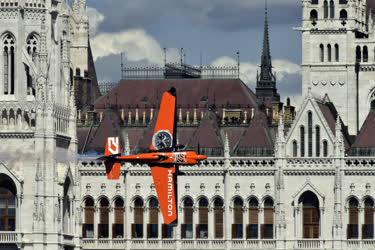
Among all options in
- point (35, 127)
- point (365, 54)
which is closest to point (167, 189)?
point (35, 127)

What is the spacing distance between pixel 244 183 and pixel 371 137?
33.7 feet

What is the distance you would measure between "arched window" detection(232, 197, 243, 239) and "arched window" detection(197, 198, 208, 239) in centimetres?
226

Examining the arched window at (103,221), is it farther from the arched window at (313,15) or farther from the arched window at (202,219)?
the arched window at (313,15)

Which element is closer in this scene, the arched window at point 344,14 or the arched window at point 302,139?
the arched window at point 302,139

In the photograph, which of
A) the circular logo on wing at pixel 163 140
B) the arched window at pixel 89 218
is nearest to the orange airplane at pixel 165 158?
the circular logo on wing at pixel 163 140

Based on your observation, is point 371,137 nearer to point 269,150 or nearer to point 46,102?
point 269,150

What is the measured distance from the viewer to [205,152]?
19038cm

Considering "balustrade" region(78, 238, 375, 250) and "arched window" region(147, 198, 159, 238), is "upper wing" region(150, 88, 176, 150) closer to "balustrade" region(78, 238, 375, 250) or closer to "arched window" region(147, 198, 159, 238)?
"balustrade" region(78, 238, 375, 250)

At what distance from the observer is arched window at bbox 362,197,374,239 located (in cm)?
18638

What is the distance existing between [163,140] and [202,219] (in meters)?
32.8

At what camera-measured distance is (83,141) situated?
194 meters

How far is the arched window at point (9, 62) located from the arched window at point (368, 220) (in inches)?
1109

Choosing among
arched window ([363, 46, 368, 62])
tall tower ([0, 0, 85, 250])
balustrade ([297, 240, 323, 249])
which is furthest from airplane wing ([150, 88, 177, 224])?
arched window ([363, 46, 368, 62])

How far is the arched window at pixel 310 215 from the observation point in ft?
617
